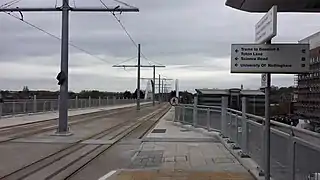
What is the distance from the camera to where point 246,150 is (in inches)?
495

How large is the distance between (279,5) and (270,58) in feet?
9.56

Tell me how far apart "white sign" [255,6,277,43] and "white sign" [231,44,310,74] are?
0.68ft

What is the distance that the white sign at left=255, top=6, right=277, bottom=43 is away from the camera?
701cm

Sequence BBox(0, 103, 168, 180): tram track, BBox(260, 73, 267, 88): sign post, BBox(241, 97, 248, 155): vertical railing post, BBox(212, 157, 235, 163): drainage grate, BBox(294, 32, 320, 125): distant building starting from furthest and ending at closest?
BBox(212, 157, 235, 163): drainage grate < BBox(241, 97, 248, 155): vertical railing post < BBox(0, 103, 168, 180): tram track < BBox(294, 32, 320, 125): distant building < BBox(260, 73, 267, 88): sign post

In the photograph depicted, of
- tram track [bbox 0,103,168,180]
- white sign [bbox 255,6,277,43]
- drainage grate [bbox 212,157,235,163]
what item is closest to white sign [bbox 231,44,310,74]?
white sign [bbox 255,6,277,43]

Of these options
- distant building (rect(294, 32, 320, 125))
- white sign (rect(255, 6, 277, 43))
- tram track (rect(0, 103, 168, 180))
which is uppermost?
white sign (rect(255, 6, 277, 43))

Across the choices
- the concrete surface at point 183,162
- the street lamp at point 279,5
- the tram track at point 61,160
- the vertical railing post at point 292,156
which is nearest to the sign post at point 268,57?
the vertical railing post at point 292,156

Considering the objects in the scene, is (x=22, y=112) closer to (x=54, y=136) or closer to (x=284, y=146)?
(x=54, y=136)

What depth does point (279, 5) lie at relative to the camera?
10.0m

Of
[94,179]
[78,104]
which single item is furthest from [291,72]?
[78,104]

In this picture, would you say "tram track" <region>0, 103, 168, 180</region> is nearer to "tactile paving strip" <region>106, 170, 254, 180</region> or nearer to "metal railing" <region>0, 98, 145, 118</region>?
"tactile paving strip" <region>106, 170, 254, 180</region>

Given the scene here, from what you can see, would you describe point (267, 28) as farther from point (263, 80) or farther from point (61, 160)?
point (61, 160)

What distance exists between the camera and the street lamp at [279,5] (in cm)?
954

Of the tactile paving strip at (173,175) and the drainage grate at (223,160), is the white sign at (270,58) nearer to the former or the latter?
the tactile paving strip at (173,175)
